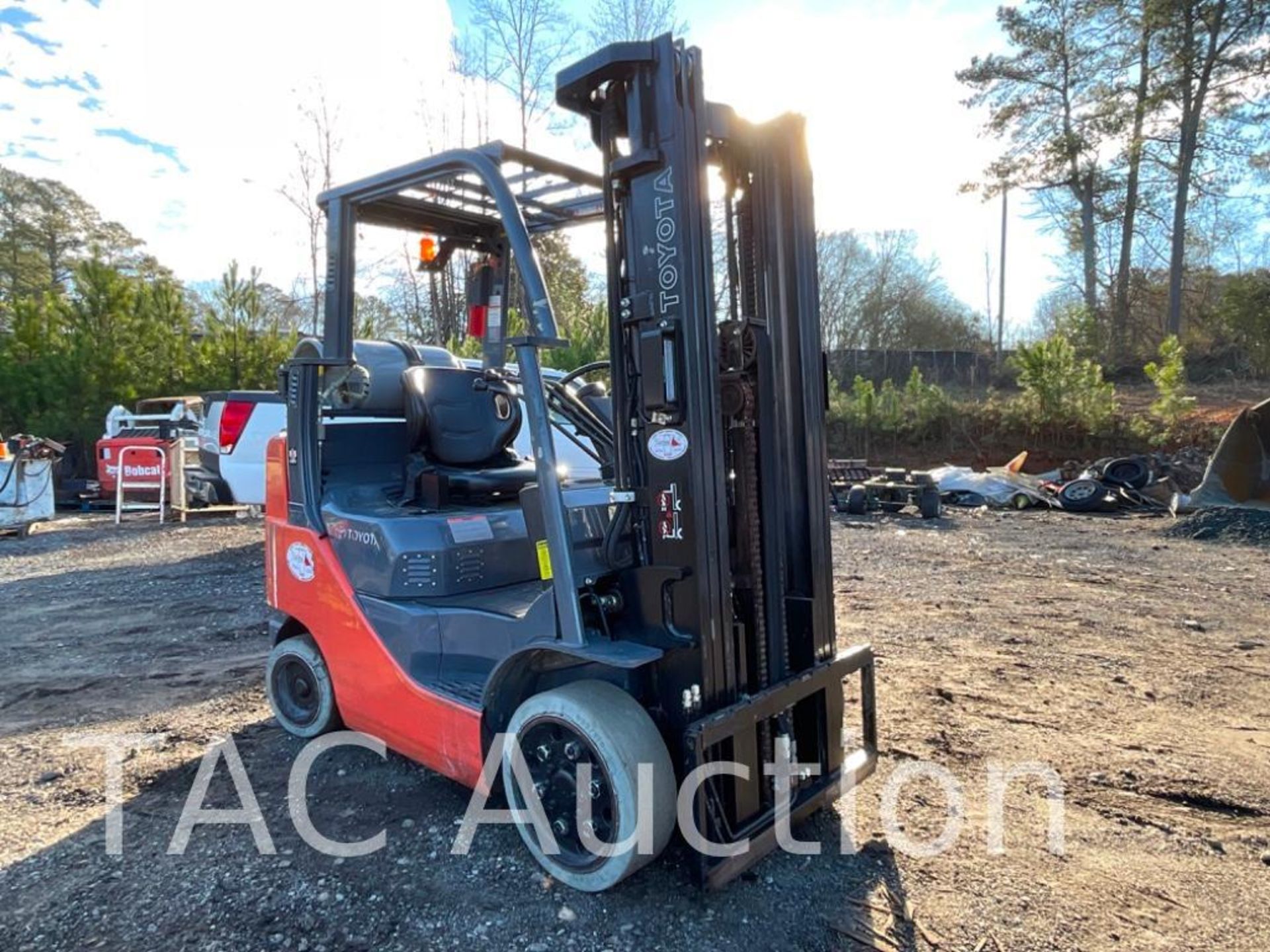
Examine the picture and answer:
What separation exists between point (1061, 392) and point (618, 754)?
2039 cm

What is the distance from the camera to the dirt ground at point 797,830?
109 inches

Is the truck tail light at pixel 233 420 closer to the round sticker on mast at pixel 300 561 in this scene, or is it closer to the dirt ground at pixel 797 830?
the dirt ground at pixel 797 830

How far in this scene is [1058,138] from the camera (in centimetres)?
2595

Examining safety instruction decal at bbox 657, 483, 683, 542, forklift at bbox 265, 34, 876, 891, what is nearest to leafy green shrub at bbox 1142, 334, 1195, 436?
forklift at bbox 265, 34, 876, 891

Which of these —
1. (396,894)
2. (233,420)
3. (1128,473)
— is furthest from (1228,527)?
(233,420)

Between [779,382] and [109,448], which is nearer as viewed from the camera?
[779,382]

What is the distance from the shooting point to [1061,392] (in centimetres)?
2011

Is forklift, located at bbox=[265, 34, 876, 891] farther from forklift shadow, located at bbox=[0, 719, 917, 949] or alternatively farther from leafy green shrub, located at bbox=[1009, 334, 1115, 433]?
leafy green shrub, located at bbox=[1009, 334, 1115, 433]

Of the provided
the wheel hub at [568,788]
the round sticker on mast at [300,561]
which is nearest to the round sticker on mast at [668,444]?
the wheel hub at [568,788]

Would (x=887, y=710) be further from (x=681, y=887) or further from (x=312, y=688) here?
(x=312, y=688)

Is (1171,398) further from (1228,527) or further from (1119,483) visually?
(1228,527)

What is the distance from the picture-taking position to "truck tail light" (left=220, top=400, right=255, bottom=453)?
11.1 meters

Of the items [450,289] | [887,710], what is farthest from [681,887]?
[450,289]

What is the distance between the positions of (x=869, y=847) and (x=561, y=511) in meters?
1.77
